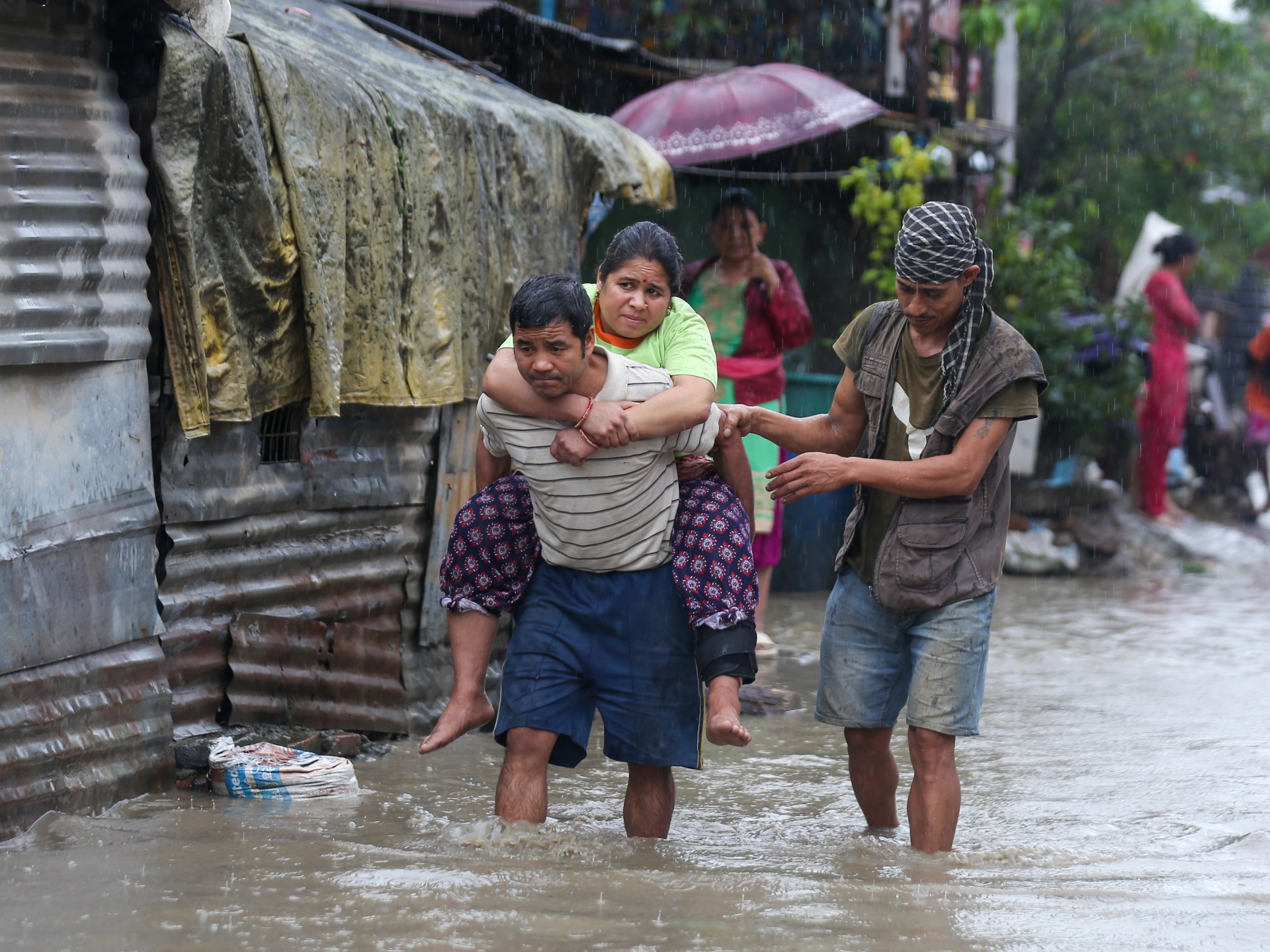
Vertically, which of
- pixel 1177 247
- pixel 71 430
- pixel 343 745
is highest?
pixel 1177 247

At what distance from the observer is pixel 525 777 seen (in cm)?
377

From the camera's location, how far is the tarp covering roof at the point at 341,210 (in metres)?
4.30

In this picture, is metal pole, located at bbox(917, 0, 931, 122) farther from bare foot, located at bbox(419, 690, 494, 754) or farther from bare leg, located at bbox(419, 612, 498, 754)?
bare foot, located at bbox(419, 690, 494, 754)

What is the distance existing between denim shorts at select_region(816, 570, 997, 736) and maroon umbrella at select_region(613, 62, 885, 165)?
465cm

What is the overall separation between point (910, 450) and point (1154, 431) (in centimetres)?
958

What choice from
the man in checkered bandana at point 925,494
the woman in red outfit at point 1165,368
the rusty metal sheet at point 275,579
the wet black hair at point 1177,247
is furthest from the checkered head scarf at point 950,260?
the wet black hair at point 1177,247

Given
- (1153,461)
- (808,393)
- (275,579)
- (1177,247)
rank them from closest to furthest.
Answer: (275,579)
(808,393)
(1177,247)
(1153,461)

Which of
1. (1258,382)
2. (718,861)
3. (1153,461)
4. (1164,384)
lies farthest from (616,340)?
(1258,382)

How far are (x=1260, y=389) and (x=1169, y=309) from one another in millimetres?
1711

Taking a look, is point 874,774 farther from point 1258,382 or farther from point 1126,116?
point 1126,116

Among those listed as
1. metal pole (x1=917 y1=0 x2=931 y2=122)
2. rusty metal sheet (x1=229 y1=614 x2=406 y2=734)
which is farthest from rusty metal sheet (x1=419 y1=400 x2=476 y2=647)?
metal pole (x1=917 y1=0 x2=931 y2=122)

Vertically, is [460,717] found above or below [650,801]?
above

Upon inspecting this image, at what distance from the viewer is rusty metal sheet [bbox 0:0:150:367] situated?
12.4 feet

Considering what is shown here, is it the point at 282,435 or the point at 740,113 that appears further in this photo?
the point at 740,113
